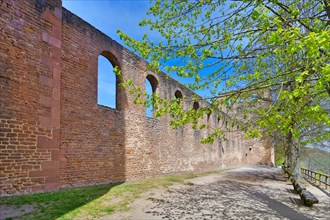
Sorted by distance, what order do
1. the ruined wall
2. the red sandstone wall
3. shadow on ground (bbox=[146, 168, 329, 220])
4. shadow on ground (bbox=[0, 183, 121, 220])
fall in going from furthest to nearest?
the ruined wall, the red sandstone wall, shadow on ground (bbox=[146, 168, 329, 220]), shadow on ground (bbox=[0, 183, 121, 220])

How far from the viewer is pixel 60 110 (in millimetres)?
A: 8273

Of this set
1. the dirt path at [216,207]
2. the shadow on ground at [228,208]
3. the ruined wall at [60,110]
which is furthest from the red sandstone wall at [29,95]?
the shadow on ground at [228,208]

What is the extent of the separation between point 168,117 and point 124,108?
4386 mm

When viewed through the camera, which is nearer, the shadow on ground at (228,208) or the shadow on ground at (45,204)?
the shadow on ground at (45,204)

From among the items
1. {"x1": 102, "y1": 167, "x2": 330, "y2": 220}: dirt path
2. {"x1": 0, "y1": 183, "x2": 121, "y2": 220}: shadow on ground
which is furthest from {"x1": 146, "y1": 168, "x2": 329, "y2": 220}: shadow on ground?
{"x1": 0, "y1": 183, "x2": 121, "y2": 220}: shadow on ground

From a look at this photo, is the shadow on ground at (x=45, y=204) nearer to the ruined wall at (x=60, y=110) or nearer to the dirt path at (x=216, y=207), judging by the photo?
the ruined wall at (x=60, y=110)

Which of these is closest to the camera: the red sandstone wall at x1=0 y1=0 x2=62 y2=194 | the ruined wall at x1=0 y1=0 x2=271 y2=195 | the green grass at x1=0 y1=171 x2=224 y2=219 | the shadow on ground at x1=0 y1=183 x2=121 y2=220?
the shadow on ground at x1=0 y1=183 x2=121 y2=220

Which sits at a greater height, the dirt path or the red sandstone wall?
the red sandstone wall

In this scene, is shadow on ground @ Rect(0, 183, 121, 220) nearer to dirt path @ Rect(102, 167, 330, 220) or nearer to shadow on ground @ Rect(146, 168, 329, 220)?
dirt path @ Rect(102, 167, 330, 220)

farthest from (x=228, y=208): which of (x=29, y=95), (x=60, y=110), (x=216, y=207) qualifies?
(x=29, y=95)

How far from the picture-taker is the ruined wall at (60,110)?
680 centimetres

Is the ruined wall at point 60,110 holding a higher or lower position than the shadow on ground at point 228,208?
higher

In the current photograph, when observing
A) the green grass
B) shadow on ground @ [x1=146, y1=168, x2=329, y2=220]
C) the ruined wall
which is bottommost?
shadow on ground @ [x1=146, y1=168, x2=329, y2=220]

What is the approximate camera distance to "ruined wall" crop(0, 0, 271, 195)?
680 centimetres
